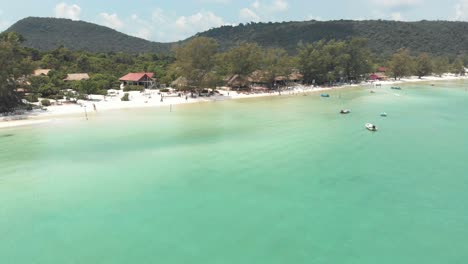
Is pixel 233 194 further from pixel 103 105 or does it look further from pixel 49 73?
pixel 49 73

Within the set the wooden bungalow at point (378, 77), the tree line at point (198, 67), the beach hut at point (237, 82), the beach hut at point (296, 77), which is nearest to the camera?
the tree line at point (198, 67)

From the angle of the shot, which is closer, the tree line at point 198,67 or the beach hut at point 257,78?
the tree line at point 198,67

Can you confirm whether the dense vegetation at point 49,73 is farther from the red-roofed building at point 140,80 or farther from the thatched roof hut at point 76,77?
the red-roofed building at point 140,80

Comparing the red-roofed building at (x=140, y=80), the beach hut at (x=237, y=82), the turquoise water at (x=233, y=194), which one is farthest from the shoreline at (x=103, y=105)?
the red-roofed building at (x=140, y=80)

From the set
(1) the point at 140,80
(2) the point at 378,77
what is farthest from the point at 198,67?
(2) the point at 378,77

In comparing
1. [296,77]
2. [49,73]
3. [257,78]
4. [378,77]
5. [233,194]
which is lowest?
[233,194]
